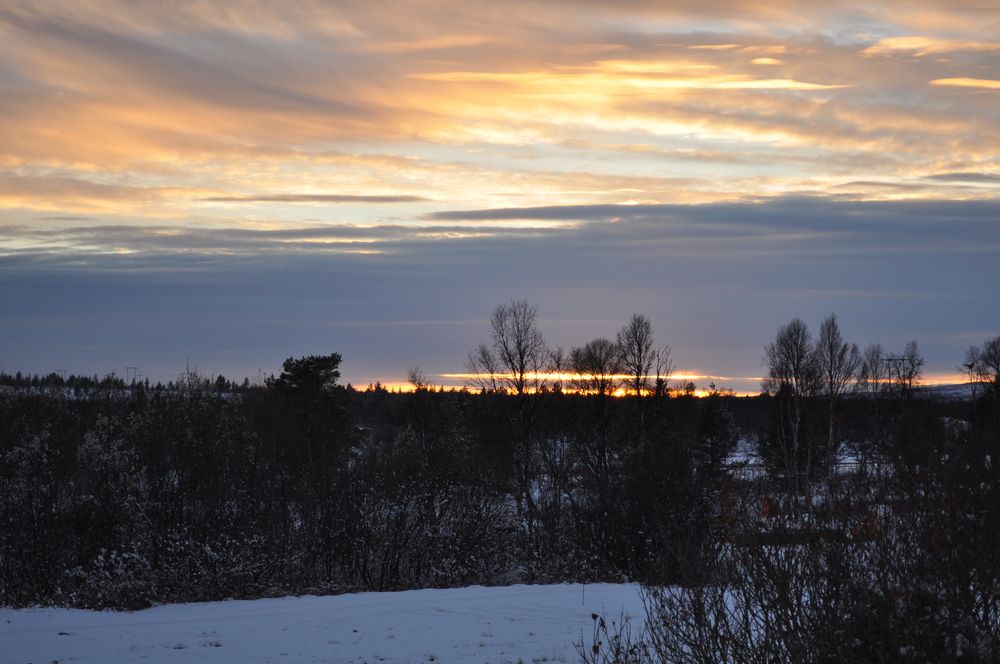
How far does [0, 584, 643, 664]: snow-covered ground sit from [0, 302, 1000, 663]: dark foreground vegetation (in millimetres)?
1354

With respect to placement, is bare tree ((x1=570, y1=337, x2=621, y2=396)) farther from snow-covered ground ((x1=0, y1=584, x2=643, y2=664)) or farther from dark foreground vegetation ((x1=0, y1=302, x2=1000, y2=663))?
snow-covered ground ((x1=0, y1=584, x2=643, y2=664))

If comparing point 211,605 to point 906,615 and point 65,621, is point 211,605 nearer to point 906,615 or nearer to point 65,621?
point 65,621

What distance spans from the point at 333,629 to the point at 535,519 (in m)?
18.3

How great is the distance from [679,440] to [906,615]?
1092 inches

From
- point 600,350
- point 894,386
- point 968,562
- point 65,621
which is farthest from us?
point 894,386

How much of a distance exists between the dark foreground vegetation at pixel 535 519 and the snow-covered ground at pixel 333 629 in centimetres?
135

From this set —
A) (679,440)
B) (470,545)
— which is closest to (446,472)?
(470,545)

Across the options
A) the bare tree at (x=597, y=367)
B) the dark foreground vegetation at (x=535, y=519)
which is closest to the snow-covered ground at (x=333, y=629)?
the dark foreground vegetation at (x=535, y=519)

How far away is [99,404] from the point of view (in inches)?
2174

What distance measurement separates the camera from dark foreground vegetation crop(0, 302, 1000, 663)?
8.05m

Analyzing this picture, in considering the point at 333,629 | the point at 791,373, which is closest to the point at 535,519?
the point at 333,629

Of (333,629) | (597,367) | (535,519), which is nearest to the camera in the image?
(333,629)

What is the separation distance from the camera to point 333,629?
1839 centimetres

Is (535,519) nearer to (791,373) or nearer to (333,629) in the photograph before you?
(333,629)
